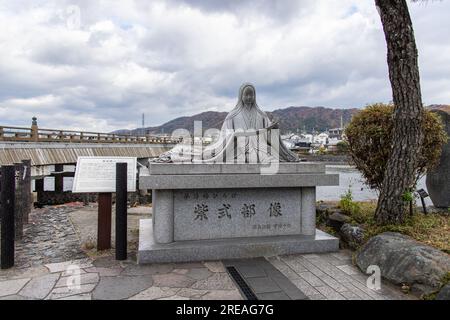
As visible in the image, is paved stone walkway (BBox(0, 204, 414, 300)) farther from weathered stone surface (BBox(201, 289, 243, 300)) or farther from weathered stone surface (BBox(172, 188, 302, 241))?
weathered stone surface (BBox(172, 188, 302, 241))

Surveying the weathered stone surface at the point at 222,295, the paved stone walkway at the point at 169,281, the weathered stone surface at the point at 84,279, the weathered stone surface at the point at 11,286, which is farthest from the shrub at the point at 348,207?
the weathered stone surface at the point at 11,286

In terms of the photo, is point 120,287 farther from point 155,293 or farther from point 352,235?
point 352,235

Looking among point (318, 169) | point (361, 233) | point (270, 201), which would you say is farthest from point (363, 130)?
point (270, 201)

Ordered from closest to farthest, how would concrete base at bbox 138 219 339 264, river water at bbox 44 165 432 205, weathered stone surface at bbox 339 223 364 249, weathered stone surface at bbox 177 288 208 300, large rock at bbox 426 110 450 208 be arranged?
weathered stone surface at bbox 177 288 208 300
concrete base at bbox 138 219 339 264
weathered stone surface at bbox 339 223 364 249
large rock at bbox 426 110 450 208
river water at bbox 44 165 432 205

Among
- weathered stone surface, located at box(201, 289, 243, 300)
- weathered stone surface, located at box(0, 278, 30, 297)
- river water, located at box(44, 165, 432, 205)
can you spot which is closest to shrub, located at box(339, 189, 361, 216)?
river water, located at box(44, 165, 432, 205)

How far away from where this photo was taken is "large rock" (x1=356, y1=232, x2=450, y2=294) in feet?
12.4

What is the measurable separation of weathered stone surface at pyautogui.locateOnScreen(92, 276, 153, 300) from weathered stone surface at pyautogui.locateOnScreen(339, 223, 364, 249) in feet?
11.7

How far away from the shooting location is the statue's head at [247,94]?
6191 mm

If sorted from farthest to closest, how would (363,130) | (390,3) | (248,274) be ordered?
1. (363,130)
2. (390,3)
3. (248,274)

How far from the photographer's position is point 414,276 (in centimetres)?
388

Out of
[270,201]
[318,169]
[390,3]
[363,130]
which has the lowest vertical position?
[270,201]

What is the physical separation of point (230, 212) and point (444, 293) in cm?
313

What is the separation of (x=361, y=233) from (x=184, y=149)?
3.53 m
